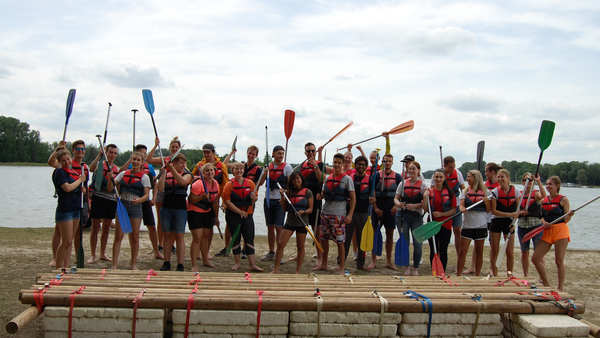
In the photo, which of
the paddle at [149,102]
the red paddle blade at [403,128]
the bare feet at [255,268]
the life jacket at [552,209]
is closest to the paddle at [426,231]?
the life jacket at [552,209]

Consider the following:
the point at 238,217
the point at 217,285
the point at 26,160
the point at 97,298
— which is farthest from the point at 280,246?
the point at 26,160

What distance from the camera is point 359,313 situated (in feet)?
10.7

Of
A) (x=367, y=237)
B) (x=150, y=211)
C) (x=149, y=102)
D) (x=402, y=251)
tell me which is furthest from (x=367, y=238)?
(x=149, y=102)

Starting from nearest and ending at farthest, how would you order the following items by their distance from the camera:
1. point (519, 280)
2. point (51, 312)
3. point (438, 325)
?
point (51, 312) < point (438, 325) < point (519, 280)

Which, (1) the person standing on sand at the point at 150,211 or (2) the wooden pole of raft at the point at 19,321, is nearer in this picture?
(2) the wooden pole of raft at the point at 19,321

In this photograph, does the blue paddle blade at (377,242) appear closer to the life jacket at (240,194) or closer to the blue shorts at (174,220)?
the life jacket at (240,194)

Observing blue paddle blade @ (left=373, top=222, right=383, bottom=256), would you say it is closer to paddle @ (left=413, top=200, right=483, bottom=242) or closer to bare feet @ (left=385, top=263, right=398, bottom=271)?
bare feet @ (left=385, top=263, right=398, bottom=271)

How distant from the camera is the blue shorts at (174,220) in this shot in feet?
17.9

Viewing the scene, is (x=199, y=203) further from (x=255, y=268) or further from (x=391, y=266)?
(x=391, y=266)

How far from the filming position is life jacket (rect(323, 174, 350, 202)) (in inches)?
222

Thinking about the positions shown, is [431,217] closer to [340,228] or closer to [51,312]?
[340,228]

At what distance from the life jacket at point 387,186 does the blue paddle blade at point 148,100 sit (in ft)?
12.0

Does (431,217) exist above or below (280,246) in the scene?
above

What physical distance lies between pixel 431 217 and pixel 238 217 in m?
2.72
